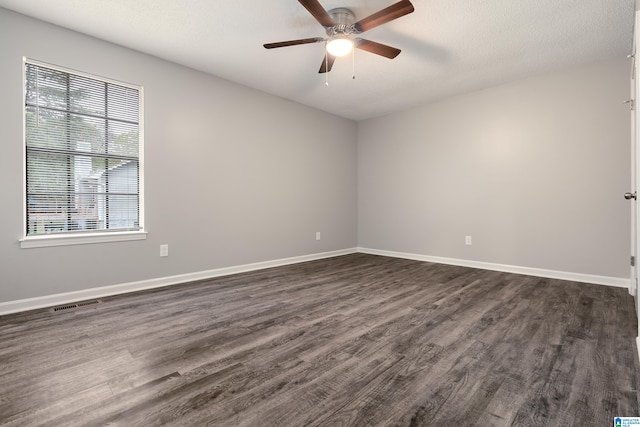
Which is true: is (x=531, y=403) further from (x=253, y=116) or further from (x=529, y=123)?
(x=253, y=116)

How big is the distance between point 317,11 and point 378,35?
992mm

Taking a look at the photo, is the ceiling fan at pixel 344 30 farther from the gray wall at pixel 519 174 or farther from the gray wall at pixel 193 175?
the gray wall at pixel 519 174

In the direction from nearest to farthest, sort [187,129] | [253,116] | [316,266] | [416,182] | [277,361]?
[277,361] < [187,129] < [253,116] < [316,266] < [416,182]

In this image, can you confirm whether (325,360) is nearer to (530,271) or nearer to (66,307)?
(66,307)

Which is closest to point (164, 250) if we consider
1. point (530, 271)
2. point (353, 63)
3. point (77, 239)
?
point (77, 239)

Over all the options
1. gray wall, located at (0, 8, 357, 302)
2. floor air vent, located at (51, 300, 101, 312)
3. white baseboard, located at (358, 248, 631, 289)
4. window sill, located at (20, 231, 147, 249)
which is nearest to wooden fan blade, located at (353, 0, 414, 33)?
gray wall, located at (0, 8, 357, 302)

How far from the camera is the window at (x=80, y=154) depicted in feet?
9.05

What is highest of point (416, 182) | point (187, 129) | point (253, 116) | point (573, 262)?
point (253, 116)

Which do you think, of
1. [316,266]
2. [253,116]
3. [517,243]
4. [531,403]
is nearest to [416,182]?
[517,243]

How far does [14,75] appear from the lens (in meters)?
2.62

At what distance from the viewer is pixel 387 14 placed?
223 centimetres

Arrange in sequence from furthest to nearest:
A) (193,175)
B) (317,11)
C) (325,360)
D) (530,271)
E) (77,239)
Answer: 1. (530,271)
2. (193,175)
3. (77,239)
4. (317,11)
5. (325,360)

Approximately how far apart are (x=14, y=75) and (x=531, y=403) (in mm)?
4261

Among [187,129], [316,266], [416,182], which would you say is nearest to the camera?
[187,129]
